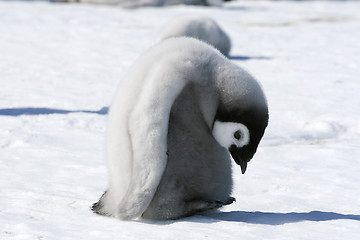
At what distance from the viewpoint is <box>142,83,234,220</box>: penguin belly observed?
310cm

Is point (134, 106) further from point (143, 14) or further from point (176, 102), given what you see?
point (143, 14)

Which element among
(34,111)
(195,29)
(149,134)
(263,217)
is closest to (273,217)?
(263,217)

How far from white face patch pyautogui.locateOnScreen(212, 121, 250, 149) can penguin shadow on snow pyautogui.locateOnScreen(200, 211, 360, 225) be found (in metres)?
0.31

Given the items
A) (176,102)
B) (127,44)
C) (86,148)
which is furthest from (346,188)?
(127,44)

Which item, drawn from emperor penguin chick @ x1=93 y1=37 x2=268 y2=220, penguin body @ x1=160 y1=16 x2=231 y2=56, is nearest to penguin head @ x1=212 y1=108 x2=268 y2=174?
emperor penguin chick @ x1=93 y1=37 x2=268 y2=220

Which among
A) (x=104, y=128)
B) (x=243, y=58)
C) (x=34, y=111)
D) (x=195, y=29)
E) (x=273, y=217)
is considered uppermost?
(x=273, y=217)

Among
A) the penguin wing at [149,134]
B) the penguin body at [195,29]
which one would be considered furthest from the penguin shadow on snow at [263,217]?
the penguin body at [195,29]

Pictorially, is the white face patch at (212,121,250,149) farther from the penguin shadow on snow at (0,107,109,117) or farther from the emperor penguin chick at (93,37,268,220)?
the penguin shadow on snow at (0,107,109,117)

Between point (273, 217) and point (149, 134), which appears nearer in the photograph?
point (149, 134)

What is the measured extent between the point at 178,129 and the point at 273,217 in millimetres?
566

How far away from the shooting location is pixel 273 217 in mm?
3256

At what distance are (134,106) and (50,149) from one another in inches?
65.4

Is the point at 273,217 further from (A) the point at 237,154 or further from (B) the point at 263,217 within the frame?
(A) the point at 237,154

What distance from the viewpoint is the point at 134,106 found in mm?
3088
